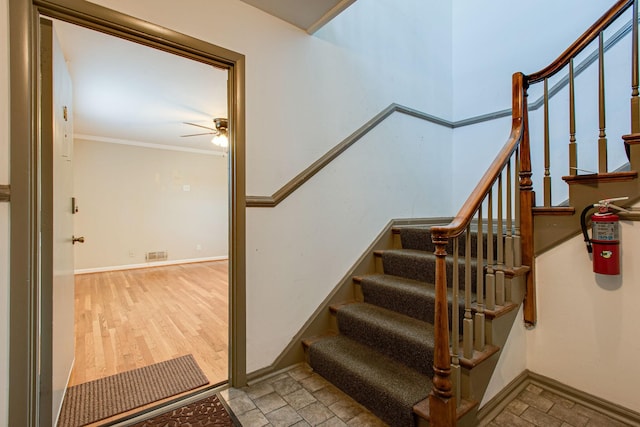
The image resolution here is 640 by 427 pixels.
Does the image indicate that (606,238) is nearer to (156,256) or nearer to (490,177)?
(490,177)

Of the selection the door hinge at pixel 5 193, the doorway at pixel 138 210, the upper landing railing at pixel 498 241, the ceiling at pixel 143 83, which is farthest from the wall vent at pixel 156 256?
the upper landing railing at pixel 498 241

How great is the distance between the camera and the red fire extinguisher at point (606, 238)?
1452 millimetres

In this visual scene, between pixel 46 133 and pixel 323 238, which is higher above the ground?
pixel 46 133

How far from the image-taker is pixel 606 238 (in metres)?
1.46

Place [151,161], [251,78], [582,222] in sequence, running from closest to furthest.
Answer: [582,222], [251,78], [151,161]

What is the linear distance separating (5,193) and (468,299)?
78.6 inches

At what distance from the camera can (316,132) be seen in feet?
7.02

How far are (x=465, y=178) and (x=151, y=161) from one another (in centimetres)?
541

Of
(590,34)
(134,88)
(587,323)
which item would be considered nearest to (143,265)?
(134,88)

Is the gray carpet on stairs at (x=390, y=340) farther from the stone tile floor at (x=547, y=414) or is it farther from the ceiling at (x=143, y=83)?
the ceiling at (x=143, y=83)

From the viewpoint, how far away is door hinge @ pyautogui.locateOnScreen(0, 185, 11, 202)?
1145mm

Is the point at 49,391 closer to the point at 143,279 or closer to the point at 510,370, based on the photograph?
the point at 510,370

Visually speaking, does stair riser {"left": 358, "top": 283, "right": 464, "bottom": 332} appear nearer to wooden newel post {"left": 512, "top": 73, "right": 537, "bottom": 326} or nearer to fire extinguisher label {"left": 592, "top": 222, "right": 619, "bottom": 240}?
wooden newel post {"left": 512, "top": 73, "right": 537, "bottom": 326}

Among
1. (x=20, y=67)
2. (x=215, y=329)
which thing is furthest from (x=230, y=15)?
(x=215, y=329)
